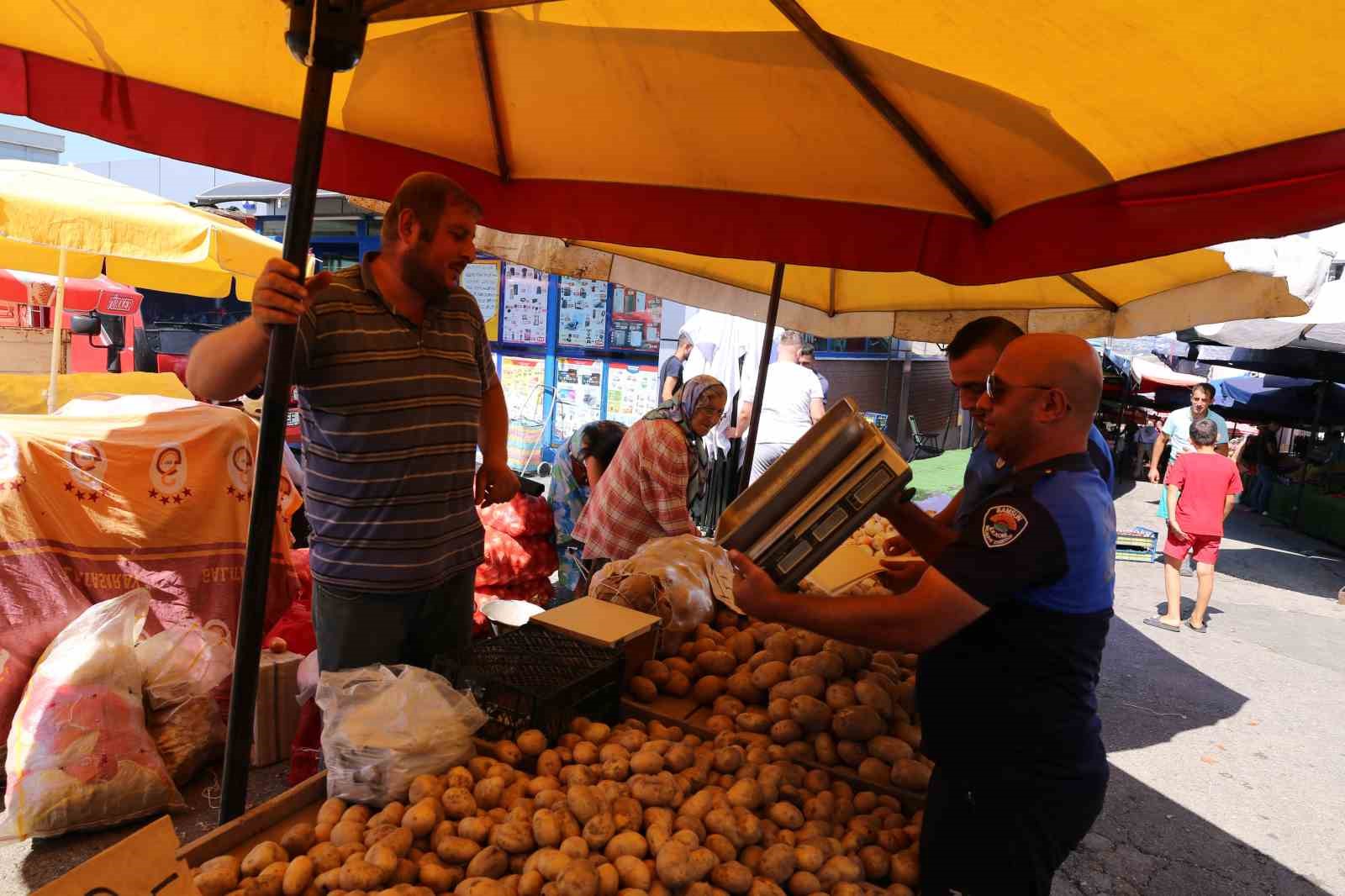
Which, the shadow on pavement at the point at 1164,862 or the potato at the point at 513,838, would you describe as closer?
the potato at the point at 513,838

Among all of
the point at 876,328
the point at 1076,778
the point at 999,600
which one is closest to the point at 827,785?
the point at 1076,778

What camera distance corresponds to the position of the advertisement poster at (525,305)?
10.9 metres

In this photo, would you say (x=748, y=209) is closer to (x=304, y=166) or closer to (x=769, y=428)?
(x=304, y=166)

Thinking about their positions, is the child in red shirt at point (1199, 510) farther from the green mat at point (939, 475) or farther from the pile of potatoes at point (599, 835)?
the pile of potatoes at point (599, 835)

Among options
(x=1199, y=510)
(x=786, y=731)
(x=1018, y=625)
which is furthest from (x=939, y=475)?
(x=1018, y=625)

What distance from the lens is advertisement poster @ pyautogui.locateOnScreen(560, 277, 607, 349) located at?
10547mm

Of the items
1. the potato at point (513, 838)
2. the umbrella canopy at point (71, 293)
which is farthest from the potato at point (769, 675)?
the umbrella canopy at point (71, 293)

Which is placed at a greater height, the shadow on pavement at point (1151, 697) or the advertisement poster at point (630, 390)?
the advertisement poster at point (630, 390)

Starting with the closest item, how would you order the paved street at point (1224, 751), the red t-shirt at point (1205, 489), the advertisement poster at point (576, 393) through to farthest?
1. the paved street at point (1224, 751)
2. the red t-shirt at point (1205, 489)
3. the advertisement poster at point (576, 393)

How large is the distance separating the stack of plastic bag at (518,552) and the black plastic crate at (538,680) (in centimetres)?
264

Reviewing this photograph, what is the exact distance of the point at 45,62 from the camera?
98.6 inches

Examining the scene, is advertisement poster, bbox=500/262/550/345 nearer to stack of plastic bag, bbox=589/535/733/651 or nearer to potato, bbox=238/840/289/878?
stack of plastic bag, bbox=589/535/733/651

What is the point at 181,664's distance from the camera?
3.64m

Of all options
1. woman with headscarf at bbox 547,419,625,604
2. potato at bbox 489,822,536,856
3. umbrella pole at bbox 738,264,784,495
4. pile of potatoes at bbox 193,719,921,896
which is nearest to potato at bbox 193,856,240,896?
pile of potatoes at bbox 193,719,921,896
